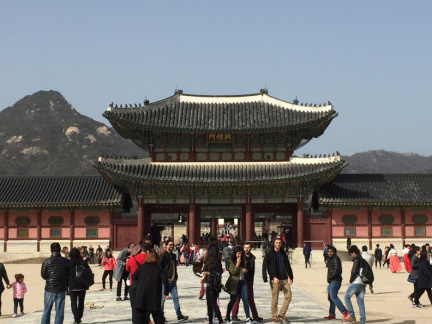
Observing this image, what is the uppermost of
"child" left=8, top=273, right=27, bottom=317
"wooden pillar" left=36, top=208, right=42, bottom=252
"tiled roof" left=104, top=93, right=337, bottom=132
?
"tiled roof" left=104, top=93, right=337, bottom=132

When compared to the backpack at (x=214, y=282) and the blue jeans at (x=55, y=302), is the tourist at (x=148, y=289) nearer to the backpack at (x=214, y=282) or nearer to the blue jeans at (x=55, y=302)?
the blue jeans at (x=55, y=302)

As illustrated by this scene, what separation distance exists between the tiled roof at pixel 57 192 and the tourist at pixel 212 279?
29.8 meters

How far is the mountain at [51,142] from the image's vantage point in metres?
164

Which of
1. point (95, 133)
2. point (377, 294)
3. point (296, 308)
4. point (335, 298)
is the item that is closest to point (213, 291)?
point (335, 298)

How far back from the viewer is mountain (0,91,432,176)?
536 ft

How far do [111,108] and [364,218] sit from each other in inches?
740

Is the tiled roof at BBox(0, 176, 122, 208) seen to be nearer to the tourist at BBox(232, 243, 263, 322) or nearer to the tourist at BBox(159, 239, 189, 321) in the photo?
the tourist at BBox(159, 239, 189, 321)

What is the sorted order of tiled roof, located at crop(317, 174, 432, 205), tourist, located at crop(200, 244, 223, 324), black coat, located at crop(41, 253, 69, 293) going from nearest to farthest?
black coat, located at crop(41, 253, 69, 293), tourist, located at crop(200, 244, 223, 324), tiled roof, located at crop(317, 174, 432, 205)

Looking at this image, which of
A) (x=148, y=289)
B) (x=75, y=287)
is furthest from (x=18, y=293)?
(x=148, y=289)

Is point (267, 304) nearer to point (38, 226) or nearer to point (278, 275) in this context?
point (278, 275)

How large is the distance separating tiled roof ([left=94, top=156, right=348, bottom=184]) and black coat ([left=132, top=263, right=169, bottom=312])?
31.5m

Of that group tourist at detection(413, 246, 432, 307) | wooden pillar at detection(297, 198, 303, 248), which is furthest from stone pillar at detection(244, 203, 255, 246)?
tourist at detection(413, 246, 432, 307)

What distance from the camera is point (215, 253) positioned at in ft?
52.6

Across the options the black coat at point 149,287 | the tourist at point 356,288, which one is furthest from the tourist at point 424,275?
the black coat at point 149,287
